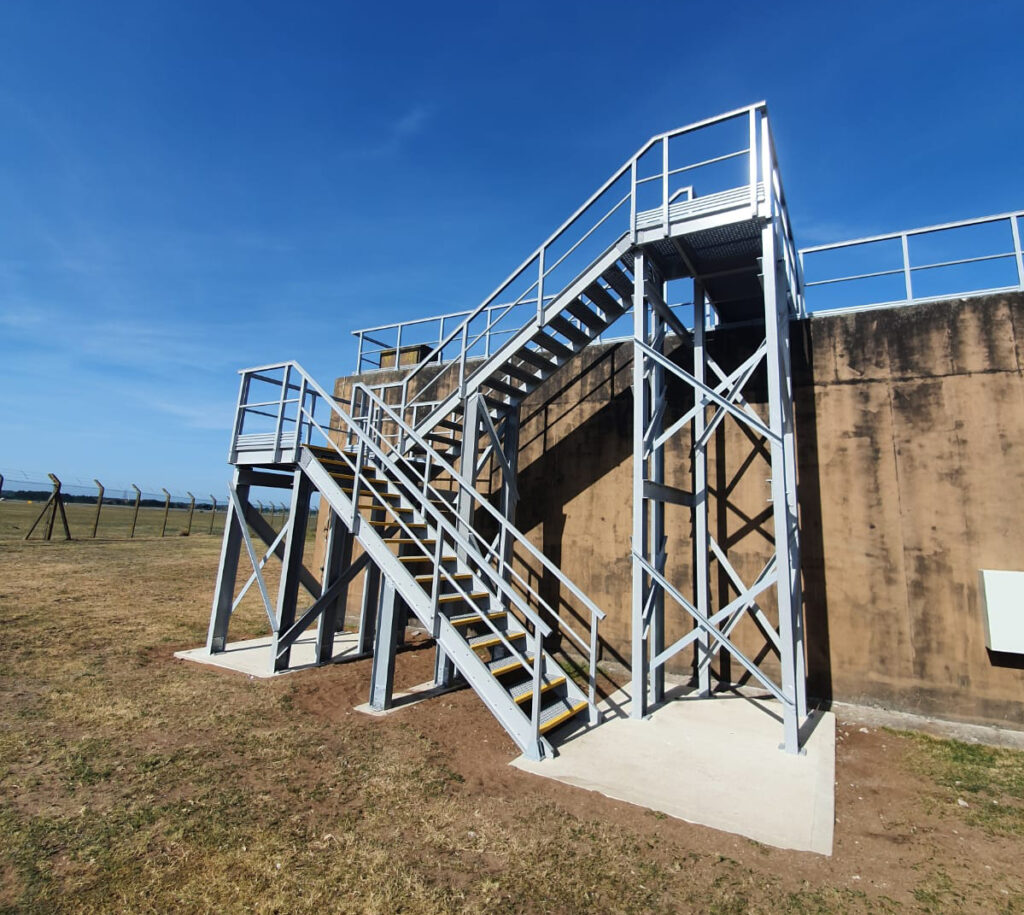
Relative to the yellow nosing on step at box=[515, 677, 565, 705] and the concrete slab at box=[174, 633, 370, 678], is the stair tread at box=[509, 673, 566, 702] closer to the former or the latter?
the yellow nosing on step at box=[515, 677, 565, 705]

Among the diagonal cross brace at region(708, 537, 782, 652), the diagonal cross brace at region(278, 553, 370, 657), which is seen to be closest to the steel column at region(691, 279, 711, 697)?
the diagonal cross brace at region(708, 537, 782, 652)

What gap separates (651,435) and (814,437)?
8.22ft

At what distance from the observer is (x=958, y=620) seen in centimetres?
673

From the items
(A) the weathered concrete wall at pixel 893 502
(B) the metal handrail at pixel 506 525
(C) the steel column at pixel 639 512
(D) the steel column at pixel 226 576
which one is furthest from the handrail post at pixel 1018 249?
(D) the steel column at pixel 226 576

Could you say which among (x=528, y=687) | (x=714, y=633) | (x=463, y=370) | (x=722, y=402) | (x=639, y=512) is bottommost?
(x=528, y=687)

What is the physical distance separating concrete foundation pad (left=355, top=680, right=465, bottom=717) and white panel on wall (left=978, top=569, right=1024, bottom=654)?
6607mm

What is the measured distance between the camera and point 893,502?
23.7 ft

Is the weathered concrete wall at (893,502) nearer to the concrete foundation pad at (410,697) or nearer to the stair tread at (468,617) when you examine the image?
the stair tread at (468,617)

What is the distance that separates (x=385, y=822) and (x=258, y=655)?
553 cm

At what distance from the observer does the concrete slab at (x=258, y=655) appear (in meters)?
7.98

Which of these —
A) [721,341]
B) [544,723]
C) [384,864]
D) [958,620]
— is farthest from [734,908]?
[721,341]

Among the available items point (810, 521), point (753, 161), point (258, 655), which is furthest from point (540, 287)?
point (258, 655)

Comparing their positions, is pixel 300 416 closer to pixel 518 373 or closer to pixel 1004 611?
pixel 518 373

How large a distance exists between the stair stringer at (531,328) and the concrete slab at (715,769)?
494cm
